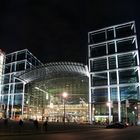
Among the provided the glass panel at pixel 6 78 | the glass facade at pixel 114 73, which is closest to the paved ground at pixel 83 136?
the glass facade at pixel 114 73

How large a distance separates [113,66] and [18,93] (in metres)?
56.9

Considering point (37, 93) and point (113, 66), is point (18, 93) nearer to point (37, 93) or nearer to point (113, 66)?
point (37, 93)

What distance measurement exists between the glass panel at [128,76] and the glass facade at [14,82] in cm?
5372

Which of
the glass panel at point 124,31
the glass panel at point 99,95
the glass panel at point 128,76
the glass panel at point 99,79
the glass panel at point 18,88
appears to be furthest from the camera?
the glass panel at point 18,88

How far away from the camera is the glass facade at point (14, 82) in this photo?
127 m

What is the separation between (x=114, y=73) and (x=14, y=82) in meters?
61.4

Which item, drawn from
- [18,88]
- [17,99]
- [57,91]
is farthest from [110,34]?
[17,99]

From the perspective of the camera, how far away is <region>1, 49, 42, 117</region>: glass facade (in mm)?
127206

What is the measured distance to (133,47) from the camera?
96.2 metres

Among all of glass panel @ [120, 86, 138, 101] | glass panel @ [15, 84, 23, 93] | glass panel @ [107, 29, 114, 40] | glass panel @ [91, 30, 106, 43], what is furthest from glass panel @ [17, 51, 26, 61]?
glass panel @ [120, 86, 138, 101]

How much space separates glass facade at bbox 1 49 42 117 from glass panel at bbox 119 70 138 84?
53.7m

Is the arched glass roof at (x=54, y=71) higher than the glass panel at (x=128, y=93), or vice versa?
the arched glass roof at (x=54, y=71)

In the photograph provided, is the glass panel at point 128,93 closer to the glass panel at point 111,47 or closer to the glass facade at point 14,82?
the glass panel at point 111,47

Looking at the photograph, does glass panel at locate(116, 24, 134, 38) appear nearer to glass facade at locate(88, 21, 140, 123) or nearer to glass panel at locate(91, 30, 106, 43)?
glass facade at locate(88, 21, 140, 123)
